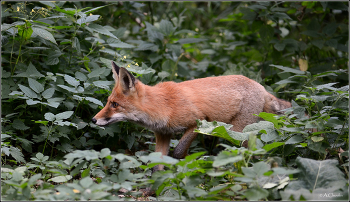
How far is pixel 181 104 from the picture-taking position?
5242 millimetres

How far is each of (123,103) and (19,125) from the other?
5.81 feet

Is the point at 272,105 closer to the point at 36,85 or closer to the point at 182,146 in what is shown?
the point at 182,146

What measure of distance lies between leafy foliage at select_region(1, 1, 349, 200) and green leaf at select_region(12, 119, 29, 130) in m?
0.02

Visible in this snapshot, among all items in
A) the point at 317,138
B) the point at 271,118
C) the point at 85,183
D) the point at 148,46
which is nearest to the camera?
the point at 85,183

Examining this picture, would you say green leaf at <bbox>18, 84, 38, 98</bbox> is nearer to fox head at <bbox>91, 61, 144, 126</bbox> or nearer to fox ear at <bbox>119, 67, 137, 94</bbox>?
fox head at <bbox>91, 61, 144, 126</bbox>

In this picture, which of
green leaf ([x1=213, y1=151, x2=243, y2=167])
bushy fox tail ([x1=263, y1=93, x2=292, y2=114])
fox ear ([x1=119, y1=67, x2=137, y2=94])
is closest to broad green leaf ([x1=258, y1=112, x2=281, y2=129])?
green leaf ([x1=213, y1=151, x2=243, y2=167])

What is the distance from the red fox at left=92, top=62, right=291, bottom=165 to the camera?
4.95 m

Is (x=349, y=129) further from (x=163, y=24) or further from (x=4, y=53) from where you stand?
(x=4, y=53)

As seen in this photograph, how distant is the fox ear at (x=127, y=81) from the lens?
4.84m

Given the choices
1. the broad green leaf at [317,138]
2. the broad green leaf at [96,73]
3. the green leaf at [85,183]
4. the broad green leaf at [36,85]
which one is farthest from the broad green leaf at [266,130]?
the broad green leaf at [36,85]

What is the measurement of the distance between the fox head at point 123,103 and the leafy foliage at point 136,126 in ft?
1.04

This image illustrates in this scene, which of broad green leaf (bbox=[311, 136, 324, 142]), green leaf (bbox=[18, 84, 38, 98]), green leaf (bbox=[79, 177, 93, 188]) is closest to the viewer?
green leaf (bbox=[79, 177, 93, 188])

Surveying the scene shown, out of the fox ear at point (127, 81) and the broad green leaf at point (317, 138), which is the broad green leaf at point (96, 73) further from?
the broad green leaf at point (317, 138)

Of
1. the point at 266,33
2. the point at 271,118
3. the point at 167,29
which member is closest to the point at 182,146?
the point at 271,118
